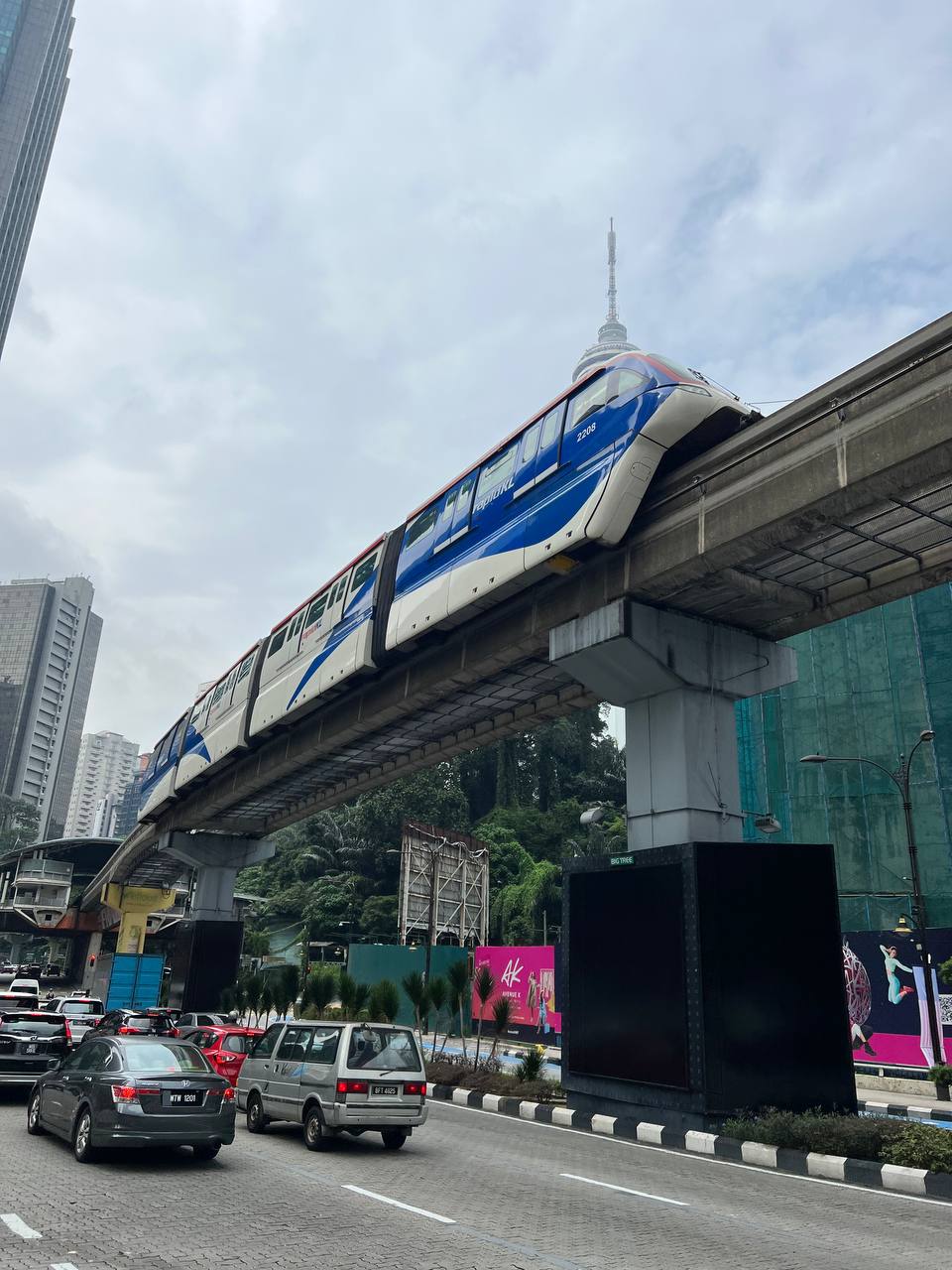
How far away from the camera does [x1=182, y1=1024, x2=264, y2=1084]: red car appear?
17578 mm

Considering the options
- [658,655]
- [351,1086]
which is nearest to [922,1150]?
[351,1086]

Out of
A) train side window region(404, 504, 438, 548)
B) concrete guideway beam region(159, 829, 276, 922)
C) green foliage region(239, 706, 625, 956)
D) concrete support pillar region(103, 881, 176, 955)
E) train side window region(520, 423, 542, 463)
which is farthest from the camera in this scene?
green foliage region(239, 706, 625, 956)

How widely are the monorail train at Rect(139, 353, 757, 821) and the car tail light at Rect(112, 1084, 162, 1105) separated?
9749 mm

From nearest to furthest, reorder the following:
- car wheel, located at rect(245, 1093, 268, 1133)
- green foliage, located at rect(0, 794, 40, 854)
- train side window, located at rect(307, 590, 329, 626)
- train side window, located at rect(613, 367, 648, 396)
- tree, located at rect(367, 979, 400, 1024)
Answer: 1. car wheel, located at rect(245, 1093, 268, 1133)
2. train side window, located at rect(613, 367, 648, 396)
3. tree, located at rect(367, 979, 400, 1024)
4. train side window, located at rect(307, 590, 329, 626)
5. green foliage, located at rect(0, 794, 40, 854)

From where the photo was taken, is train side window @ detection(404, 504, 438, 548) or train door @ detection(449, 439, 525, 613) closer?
train door @ detection(449, 439, 525, 613)

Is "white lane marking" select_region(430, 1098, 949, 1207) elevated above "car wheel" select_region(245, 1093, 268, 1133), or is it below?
below

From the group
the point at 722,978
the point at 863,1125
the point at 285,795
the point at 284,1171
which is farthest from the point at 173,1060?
the point at 285,795

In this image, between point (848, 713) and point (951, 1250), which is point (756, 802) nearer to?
point (848, 713)

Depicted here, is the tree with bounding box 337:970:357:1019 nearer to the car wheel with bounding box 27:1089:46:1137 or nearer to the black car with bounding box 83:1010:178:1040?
the black car with bounding box 83:1010:178:1040

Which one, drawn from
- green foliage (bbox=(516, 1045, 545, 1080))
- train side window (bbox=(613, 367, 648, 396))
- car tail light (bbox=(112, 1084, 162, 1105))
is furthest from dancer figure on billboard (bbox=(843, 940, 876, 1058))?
car tail light (bbox=(112, 1084, 162, 1105))

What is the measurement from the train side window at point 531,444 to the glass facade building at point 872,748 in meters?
28.0

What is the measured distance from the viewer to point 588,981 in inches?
699

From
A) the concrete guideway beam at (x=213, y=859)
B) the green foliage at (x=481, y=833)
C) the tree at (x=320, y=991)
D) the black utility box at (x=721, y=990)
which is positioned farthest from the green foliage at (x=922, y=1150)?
the green foliage at (x=481, y=833)

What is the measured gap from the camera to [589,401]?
634 inches
